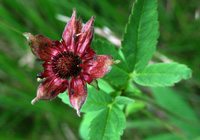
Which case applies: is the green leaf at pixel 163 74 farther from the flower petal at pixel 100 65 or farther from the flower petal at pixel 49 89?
the flower petal at pixel 49 89

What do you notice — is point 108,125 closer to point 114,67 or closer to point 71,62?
point 114,67

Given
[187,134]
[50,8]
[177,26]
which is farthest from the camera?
[177,26]

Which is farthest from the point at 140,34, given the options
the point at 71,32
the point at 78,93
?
the point at 78,93

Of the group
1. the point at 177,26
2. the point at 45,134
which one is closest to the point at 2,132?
the point at 45,134

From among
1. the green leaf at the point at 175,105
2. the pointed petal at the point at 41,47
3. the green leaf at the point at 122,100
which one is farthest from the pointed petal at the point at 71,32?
the green leaf at the point at 175,105

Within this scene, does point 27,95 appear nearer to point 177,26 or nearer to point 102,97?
point 102,97
